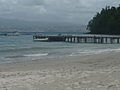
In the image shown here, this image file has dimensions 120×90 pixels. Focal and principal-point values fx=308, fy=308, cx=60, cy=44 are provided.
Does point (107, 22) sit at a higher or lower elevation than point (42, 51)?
higher

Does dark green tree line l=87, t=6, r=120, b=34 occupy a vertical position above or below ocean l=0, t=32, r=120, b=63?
above

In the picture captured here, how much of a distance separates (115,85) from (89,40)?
70383mm

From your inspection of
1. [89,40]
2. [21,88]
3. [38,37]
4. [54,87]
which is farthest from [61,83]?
[38,37]

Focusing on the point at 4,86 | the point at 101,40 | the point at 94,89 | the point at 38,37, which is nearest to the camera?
the point at 94,89

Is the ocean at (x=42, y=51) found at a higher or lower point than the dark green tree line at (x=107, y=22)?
lower

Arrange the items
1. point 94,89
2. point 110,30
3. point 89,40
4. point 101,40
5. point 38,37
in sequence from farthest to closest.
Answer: point 110,30 → point 38,37 → point 89,40 → point 101,40 → point 94,89

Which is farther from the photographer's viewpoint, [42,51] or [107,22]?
[107,22]

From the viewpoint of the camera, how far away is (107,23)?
117 meters

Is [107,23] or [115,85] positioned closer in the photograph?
[115,85]

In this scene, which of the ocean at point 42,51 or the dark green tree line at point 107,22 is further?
the dark green tree line at point 107,22

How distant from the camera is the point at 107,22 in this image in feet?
385

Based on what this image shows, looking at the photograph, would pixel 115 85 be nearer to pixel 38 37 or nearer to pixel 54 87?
pixel 54 87

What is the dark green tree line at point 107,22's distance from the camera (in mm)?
114312

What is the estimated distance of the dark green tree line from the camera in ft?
375
